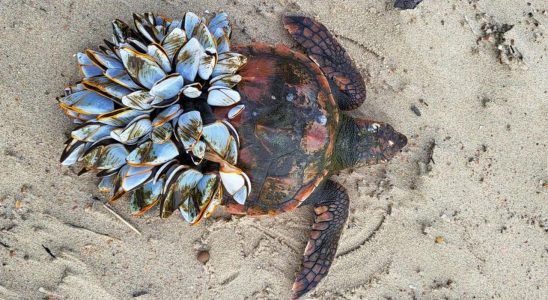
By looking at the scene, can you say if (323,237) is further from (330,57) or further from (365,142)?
(330,57)

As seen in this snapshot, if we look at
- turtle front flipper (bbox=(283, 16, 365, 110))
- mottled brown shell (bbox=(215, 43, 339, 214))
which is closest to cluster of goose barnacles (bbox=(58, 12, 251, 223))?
mottled brown shell (bbox=(215, 43, 339, 214))

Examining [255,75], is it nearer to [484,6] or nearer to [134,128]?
[134,128]

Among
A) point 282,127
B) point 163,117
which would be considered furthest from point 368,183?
point 163,117

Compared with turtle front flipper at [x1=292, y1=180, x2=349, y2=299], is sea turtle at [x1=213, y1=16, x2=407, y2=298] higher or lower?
higher

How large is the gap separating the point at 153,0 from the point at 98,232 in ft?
5.02

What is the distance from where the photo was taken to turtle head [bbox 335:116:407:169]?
278 cm

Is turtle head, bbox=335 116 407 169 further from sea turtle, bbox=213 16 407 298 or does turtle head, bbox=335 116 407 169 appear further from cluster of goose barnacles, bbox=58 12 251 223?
cluster of goose barnacles, bbox=58 12 251 223

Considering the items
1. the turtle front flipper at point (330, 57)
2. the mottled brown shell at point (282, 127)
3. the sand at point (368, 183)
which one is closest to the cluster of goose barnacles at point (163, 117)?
the mottled brown shell at point (282, 127)

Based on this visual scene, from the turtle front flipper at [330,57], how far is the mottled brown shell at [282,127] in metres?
0.31

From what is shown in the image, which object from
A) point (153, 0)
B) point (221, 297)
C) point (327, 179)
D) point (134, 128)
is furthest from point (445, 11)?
point (221, 297)

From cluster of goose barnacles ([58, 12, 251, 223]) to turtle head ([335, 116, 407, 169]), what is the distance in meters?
0.79

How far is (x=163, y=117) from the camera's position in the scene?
2.13 meters

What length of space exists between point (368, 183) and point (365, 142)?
1.24 feet

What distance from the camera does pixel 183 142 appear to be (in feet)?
6.97
